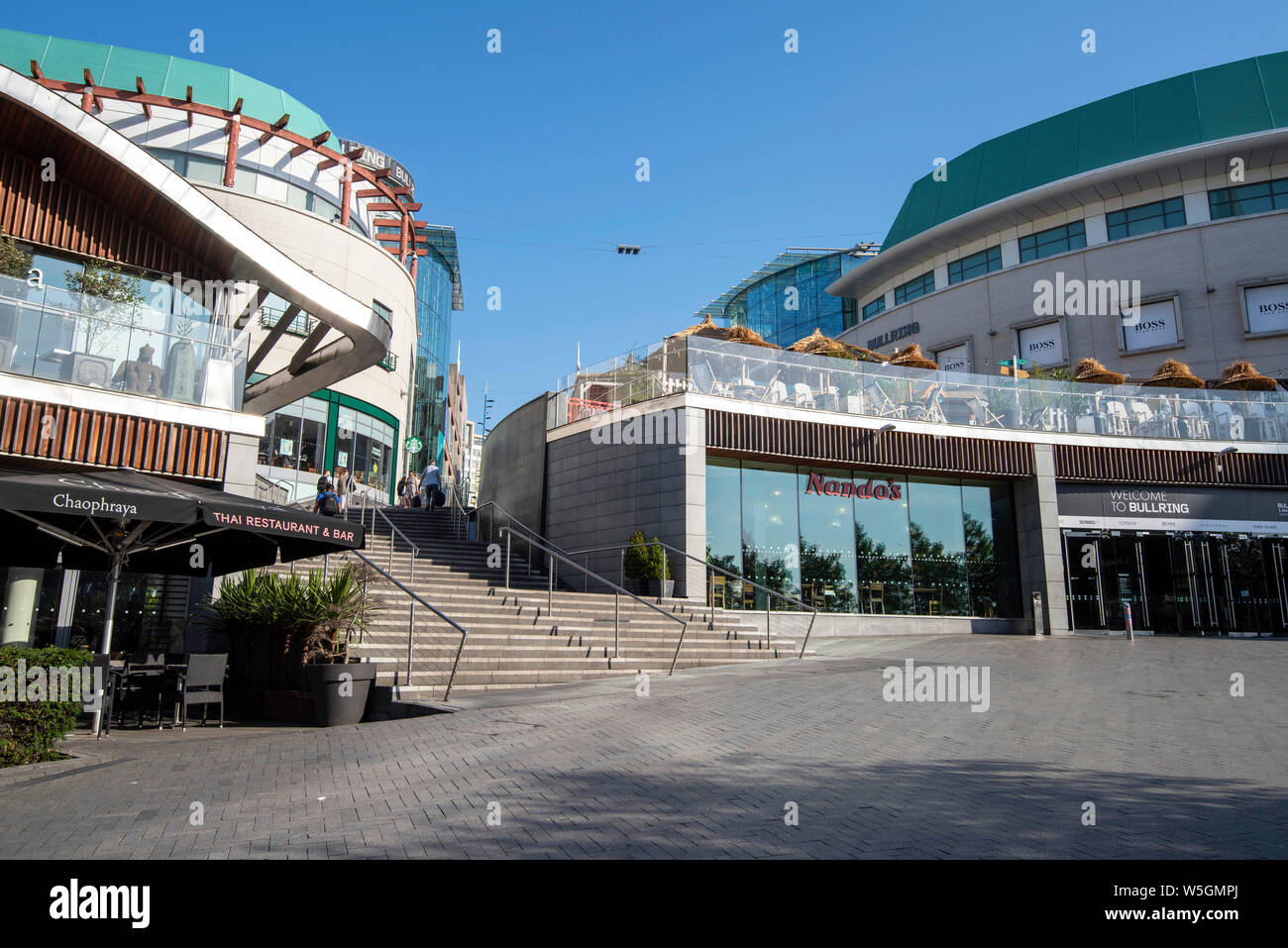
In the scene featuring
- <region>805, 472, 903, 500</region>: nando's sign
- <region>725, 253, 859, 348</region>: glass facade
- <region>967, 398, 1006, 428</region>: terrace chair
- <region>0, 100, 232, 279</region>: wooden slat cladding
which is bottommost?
<region>805, 472, 903, 500</region>: nando's sign

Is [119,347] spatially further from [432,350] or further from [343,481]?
[432,350]

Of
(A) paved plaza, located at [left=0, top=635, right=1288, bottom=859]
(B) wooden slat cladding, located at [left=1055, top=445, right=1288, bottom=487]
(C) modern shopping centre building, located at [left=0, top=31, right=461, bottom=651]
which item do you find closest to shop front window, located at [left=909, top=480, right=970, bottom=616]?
(B) wooden slat cladding, located at [left=1055, top=445, right=1288, bottom=487]

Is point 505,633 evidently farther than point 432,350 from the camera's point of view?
No

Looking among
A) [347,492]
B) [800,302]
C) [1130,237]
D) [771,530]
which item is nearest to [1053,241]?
[1130,237]

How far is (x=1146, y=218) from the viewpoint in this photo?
3709 centimetres

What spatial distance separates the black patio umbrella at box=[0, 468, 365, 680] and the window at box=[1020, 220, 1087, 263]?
39.0 meters

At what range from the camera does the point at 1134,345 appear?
119ft

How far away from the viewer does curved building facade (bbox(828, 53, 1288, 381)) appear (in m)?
34.6

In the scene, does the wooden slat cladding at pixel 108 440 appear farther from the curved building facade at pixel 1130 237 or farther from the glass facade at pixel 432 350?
the glass facade at pixel 432 350

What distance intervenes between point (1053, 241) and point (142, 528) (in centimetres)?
4122

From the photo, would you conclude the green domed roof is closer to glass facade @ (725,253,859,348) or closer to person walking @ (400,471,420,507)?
person walking @ (400,471,420,507)

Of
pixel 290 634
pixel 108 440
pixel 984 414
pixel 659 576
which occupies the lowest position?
pixel 290 634

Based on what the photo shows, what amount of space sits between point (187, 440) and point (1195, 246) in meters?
39.6
